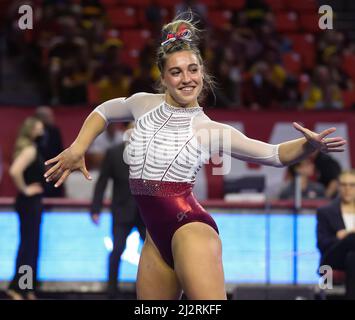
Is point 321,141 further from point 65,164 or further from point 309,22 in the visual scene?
point 309,22

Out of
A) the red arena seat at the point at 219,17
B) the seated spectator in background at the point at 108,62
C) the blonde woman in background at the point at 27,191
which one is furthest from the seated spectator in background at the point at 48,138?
the red arena seat at the point at 219,17

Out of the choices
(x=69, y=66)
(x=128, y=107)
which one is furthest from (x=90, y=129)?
(x=69, y=66)

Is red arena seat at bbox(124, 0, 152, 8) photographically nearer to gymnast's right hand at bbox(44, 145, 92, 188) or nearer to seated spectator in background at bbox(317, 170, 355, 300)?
seated spectator in background at bbox(317, 170, 355, 300)

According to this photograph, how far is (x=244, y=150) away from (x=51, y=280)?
467cm

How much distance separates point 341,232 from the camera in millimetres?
7293

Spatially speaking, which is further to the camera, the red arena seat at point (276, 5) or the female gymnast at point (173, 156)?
the red arena seat at point (276, 5)

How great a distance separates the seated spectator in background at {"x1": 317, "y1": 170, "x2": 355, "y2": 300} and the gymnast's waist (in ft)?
9.80

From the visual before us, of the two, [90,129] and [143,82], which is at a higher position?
[143,82]

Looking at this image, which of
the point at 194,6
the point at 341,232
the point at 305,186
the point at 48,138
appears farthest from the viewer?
the point at 194,6

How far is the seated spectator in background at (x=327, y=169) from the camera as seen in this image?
9203mm

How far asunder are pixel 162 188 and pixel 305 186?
4827 millimetres

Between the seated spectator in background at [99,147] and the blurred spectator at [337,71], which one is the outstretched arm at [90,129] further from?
the blurred spectator at [337,71]

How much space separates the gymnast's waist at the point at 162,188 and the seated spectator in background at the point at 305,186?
467cm
